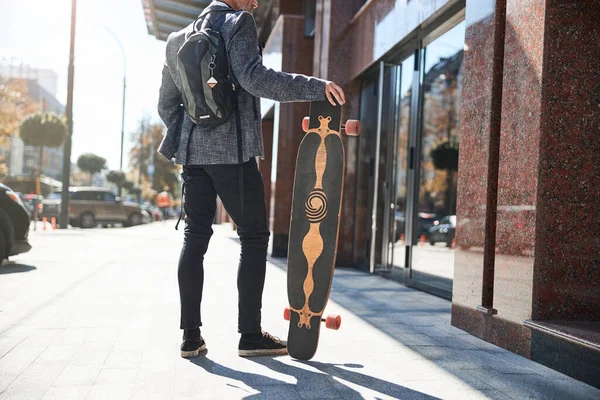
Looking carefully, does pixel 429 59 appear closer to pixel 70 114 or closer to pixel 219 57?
pixel 219 57

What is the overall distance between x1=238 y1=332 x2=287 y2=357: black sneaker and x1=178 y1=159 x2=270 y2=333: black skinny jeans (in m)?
0.07

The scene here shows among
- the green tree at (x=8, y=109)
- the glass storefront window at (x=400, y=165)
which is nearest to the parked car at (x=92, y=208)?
the glass storefront window at (x=400, y=165)

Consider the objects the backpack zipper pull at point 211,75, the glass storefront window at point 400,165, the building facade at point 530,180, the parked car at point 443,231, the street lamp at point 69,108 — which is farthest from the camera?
the street lamp at point 69,108

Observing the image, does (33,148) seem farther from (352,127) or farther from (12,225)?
(352,127)

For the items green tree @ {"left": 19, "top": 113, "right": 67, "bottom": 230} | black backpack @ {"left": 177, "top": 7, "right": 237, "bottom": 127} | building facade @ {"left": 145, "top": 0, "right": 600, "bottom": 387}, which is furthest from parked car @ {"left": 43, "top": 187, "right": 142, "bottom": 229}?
black backpack @ {"left": 177, "top": 7, "right": 237, "bottom": 127}

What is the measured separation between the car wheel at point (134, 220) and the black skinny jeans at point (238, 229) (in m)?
21.8

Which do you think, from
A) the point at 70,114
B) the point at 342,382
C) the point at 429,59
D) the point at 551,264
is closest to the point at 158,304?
the point at 342,382

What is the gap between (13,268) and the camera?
707 centimetres

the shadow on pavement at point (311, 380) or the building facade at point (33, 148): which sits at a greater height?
the building facade at point (33, 148)

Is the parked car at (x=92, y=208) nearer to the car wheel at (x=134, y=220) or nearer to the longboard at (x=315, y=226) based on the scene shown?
the car wheel at (x=134, y=220)

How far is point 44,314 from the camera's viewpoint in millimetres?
4305

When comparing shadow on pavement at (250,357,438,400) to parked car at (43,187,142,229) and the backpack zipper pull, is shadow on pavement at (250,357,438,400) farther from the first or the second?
parked car at (43,187,142,229)

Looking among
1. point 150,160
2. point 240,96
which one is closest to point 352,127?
point 240,96

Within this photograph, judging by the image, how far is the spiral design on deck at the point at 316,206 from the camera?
3154mm
